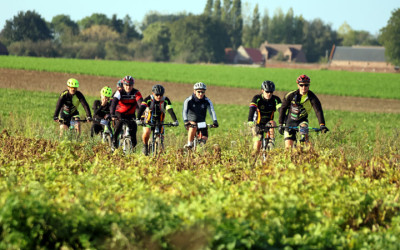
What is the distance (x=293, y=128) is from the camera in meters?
12.1

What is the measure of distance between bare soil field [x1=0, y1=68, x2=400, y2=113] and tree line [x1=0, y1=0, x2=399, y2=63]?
14.2 meters

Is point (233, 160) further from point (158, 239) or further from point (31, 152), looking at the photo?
point (158, 239)

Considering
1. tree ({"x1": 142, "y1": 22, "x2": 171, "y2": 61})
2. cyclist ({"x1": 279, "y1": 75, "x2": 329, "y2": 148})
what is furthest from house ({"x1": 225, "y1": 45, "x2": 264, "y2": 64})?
cyclist ({"x1": 279, "y1": 75, "x2": 329, "y2": 148})

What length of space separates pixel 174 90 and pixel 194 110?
34.9 meters

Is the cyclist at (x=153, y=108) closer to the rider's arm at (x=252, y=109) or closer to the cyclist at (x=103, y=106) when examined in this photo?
the cyclist at (x=103, y=106)

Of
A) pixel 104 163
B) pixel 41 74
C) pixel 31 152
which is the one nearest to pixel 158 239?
pixel 104 163

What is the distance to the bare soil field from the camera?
42125 mm

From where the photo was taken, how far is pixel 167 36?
135m

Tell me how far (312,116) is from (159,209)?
1208 inches

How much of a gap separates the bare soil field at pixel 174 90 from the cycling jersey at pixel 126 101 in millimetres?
26102

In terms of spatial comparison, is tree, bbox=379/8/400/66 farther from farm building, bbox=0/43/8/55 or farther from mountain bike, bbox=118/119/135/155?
mountain bike, bbox=118/119/135/155

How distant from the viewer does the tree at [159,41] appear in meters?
130

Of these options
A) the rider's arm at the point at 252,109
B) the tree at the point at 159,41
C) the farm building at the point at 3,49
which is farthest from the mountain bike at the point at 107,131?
the tree at the point at 159,41

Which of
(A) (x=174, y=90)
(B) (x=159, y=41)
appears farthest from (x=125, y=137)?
(B) (x=159, y=41)
